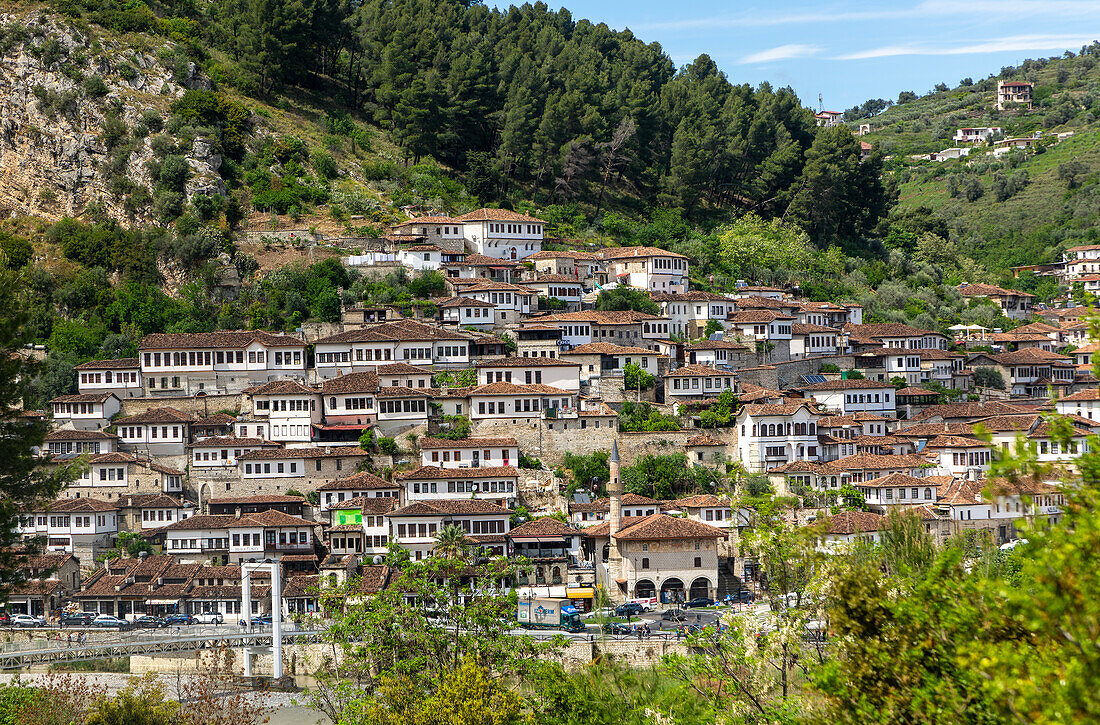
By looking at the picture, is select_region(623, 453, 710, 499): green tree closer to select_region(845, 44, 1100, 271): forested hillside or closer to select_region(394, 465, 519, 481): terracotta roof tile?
select_region(394, 465, 519, 481): terracotta roof tile

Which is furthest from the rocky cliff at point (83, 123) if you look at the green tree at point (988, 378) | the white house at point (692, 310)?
the green tree at point (988, 378)

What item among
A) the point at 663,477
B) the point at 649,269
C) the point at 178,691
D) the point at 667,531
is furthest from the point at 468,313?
the point at 178,691

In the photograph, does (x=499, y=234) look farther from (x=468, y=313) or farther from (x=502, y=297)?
(x=468, y=313)

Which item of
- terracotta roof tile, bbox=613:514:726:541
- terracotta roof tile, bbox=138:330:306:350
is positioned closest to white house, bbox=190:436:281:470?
terracotta roof tile, bbox=138:330:306:350

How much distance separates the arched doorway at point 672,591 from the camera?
44469mm

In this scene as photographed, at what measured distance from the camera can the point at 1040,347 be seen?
69.3 metres

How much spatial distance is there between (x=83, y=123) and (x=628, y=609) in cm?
4877

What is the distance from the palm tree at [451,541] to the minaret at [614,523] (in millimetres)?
6091

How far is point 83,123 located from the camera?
6938 centimetres

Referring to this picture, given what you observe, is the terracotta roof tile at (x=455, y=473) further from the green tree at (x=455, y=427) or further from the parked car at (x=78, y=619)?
the parked car at (x=78, y=619)

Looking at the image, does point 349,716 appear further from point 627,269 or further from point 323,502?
point 627,269

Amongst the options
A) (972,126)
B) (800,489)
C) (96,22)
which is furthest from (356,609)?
(972,126)

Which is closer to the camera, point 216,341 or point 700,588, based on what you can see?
point 700,588

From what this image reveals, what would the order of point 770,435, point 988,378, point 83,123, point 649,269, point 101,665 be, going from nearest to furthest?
1. point 101,665
2. point 770,435
3. point 988,378
4. point 649,269
5. point 83,123
